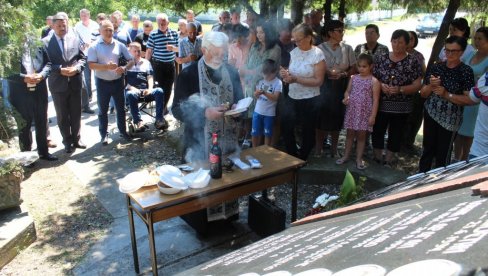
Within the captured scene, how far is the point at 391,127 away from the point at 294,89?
53.8 inches

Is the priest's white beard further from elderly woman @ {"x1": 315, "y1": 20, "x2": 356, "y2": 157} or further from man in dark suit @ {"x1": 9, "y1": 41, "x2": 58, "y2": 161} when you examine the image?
man in dark suit @ {"x1": 9, "y1": 41, "x2": 58, "y2": 161}

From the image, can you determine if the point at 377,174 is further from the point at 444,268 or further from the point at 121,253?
the point at 444,268

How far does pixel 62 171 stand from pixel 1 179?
→ 181 cm

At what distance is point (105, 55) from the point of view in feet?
21.3

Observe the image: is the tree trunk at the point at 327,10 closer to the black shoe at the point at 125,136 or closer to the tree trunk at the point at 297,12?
the tree trunk at the point at 297,12

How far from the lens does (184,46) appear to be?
311 inches

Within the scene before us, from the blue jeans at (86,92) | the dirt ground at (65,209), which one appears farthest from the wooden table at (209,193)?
the blue jeans at (86,92)

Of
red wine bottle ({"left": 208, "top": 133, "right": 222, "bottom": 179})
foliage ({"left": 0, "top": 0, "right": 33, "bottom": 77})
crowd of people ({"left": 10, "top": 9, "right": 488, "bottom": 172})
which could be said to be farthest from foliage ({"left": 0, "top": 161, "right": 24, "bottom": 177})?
red wine bottle ({"left": 208, "top": 133, "right": 222, "bottom": 179})

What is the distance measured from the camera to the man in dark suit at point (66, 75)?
5.91 metres

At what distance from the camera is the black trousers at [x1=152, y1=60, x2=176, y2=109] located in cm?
820

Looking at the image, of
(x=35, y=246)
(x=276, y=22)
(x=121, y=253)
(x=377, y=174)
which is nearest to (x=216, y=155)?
(x=121, y=253)

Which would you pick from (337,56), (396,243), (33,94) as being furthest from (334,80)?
(396,243)

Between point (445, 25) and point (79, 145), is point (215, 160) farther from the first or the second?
point (445, 25)

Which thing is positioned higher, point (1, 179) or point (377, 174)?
point (1, 179)
